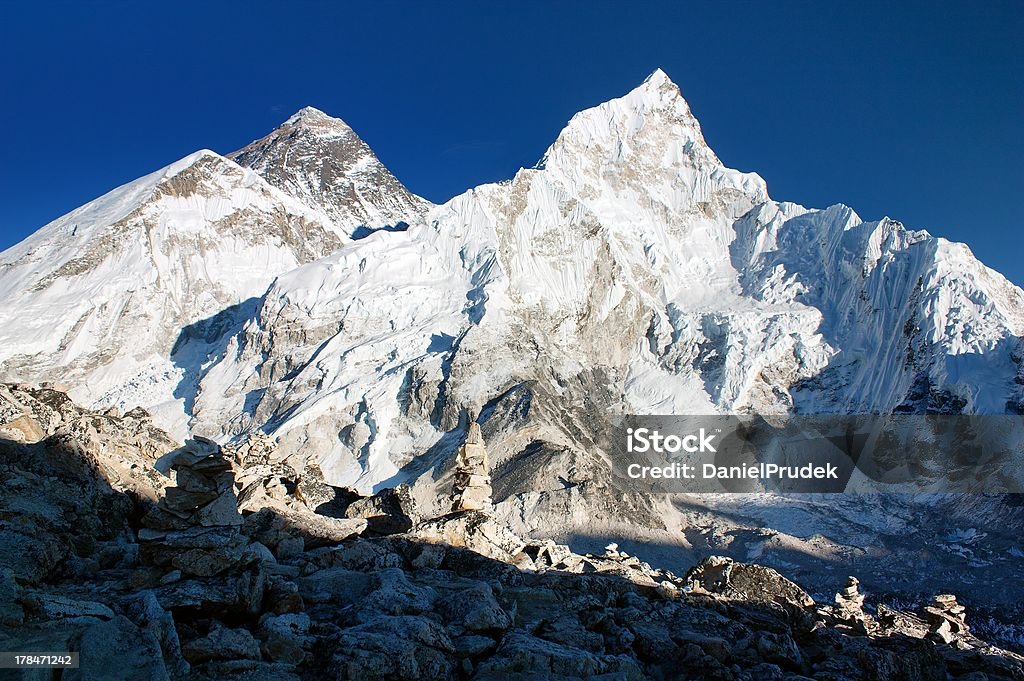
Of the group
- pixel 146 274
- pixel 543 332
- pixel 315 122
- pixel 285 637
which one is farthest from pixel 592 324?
pixel 315 122

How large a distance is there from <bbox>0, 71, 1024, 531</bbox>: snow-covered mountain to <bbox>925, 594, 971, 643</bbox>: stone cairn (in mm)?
34809

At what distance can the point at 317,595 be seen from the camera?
10969 mm

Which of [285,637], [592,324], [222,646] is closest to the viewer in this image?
[222,646]

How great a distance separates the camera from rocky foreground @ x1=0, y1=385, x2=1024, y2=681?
26.0 feet

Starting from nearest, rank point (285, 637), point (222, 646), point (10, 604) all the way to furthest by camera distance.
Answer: point (10, 604), point (222, 646), point (285, 637)

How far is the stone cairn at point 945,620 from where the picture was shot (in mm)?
21892

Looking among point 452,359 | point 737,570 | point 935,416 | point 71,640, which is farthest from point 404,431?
point 71,640

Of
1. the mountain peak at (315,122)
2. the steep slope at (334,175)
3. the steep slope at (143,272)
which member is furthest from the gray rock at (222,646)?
the mountain peak at (315,122)

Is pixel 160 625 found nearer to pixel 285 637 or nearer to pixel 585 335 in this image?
pixel 285 637

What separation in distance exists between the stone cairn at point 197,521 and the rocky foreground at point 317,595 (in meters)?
0.03

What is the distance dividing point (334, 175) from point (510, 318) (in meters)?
82.0

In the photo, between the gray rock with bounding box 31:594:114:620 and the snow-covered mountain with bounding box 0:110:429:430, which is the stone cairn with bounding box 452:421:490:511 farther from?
the snow-covered mountain with bounding box 0:110:429:430

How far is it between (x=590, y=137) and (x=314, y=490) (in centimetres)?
10994

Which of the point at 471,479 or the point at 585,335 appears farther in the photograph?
the point at 585,335
